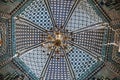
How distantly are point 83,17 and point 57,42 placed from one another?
104 inches

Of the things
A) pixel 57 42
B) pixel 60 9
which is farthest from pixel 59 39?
pixel 60 9

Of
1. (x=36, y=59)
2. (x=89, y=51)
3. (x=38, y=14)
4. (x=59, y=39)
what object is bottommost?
(x=36, y=59)

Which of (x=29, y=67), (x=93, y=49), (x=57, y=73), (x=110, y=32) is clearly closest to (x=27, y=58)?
(x=29, y=67)

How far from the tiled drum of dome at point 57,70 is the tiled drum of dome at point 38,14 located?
8.57ft

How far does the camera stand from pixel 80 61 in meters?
27.5

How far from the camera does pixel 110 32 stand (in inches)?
930

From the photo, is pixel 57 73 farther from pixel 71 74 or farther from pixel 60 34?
pixel 60 34

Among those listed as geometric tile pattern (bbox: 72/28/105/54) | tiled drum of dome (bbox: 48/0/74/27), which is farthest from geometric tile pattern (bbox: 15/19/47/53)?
geometric tile pattern (bbox: 72/28/105/54)

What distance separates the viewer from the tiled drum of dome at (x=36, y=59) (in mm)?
26375

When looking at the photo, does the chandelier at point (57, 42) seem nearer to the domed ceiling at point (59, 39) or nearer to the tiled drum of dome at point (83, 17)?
the domed ceiling at point (59, 39)

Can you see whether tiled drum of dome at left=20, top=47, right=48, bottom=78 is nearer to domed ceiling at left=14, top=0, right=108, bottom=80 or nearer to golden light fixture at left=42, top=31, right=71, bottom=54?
domed ceiling at left=14, top=0, right=108, bottom=80

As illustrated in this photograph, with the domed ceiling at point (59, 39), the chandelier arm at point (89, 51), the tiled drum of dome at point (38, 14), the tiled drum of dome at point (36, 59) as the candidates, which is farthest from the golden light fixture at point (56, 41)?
the tiled drum of dome at point (38, 14)

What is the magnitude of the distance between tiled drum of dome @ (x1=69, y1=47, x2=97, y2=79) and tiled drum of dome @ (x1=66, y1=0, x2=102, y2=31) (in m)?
1.80

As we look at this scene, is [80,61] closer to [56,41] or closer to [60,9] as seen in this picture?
[56,41]
